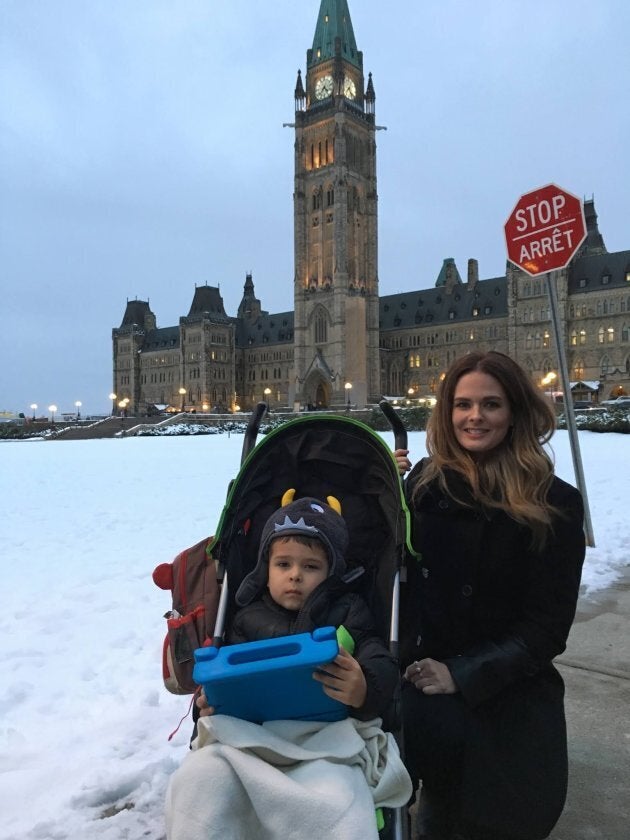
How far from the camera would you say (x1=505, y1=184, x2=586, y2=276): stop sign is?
6781 mm

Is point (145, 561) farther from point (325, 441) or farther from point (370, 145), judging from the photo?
point (370, 145)

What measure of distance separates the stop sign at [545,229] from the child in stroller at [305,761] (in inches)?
219

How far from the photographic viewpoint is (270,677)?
1949mm

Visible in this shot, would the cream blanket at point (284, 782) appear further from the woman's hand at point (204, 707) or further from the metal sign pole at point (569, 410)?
Result: the metal sign pole at point (569, 410)

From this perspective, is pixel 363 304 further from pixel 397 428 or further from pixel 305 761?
pixel 305 761

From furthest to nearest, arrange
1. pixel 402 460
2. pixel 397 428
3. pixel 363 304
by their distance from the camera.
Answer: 1. pixel 363 304
2. pixel 397 428
3. pixel 402 460

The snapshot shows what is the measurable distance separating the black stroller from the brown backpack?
0.08m

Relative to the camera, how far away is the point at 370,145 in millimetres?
75438

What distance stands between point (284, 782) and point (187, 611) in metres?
1.02

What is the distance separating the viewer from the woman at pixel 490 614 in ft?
8.06

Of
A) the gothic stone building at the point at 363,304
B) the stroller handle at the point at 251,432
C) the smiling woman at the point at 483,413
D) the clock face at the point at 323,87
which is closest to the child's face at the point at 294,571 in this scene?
the smiling woman at the point at 483,413

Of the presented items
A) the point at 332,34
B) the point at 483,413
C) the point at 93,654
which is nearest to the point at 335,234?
the point at 332,34

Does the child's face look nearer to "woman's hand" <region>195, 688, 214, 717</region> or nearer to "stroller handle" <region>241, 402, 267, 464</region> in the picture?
"woman's hand" <region>195, 688, 214, 717</region>

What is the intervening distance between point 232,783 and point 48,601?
15.2ft
